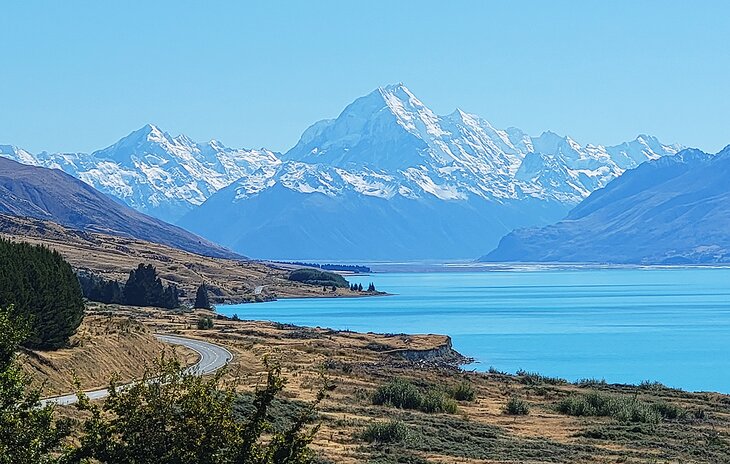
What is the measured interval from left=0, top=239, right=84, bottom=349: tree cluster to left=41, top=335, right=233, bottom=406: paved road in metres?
5.64

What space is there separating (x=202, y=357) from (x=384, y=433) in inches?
1039

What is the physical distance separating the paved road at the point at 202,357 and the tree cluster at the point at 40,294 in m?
5.64

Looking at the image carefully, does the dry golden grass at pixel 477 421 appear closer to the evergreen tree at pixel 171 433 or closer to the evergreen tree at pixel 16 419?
the evergreen tree at pixel 171 433

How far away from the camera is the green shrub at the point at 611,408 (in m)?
48.0

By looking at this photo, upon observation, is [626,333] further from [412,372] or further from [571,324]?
[412,372]

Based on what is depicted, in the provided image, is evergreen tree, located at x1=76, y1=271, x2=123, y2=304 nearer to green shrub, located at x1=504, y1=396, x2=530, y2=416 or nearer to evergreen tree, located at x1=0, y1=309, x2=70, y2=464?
green shrub, located at x1=504, y1=396, x2=530, y2=416

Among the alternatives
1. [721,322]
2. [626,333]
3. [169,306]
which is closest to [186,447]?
[169,306]

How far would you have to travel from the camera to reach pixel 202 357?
6234 centimetres

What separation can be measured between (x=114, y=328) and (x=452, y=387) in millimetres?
21999

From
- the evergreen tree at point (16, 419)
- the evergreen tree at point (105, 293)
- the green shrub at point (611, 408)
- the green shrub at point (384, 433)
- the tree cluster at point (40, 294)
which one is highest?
the evergreen tree at point (105, 293)

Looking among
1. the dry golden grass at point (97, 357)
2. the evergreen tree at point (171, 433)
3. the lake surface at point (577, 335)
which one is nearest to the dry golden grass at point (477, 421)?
the evergreen tree at point (171, 433)

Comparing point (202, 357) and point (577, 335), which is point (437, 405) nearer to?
point (202, 357)

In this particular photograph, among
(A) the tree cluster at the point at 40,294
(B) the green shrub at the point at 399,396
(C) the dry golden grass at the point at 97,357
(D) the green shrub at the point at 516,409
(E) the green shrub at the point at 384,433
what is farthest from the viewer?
(D) the green shrub at the point at 516,409

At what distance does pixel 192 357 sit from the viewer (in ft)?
203
